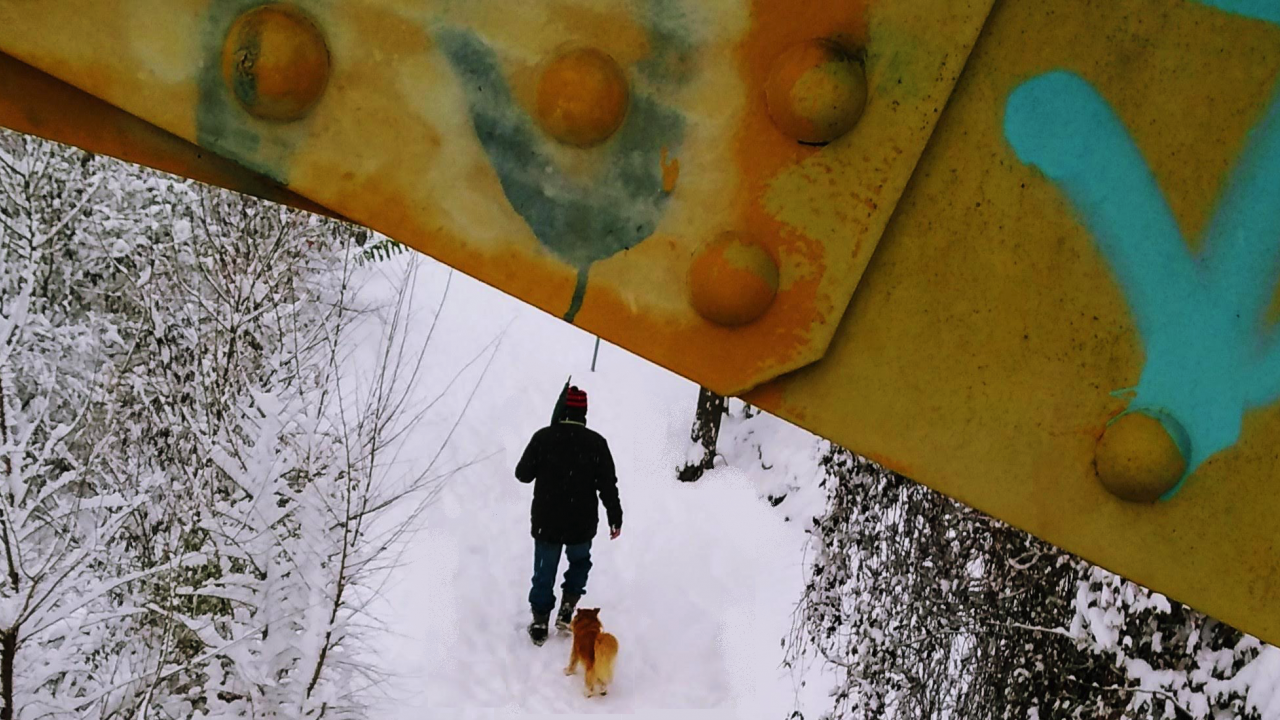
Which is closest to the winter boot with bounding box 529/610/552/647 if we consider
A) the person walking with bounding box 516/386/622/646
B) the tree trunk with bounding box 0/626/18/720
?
the person walking with bounding box 516/386/622/646

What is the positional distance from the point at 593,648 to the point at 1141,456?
18.8 feet

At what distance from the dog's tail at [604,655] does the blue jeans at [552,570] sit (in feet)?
1.72

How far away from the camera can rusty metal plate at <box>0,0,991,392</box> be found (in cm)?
56

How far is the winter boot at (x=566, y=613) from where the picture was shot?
666 cm

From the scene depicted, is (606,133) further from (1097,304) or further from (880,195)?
(1097,304)

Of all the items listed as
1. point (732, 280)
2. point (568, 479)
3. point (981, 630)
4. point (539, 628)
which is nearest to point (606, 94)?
point (732, 280)

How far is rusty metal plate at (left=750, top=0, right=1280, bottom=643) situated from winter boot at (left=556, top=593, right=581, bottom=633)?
20.6 feet

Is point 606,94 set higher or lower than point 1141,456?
higher

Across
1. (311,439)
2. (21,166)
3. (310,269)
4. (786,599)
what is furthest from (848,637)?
(21,166)

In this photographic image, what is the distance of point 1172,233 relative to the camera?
561mm

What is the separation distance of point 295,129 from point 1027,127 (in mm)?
430

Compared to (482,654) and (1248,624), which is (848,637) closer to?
(482,654)

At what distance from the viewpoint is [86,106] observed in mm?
600

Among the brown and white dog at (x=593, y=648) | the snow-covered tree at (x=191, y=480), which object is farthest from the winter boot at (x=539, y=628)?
the snow-covered tree at (x=191, y=480)
